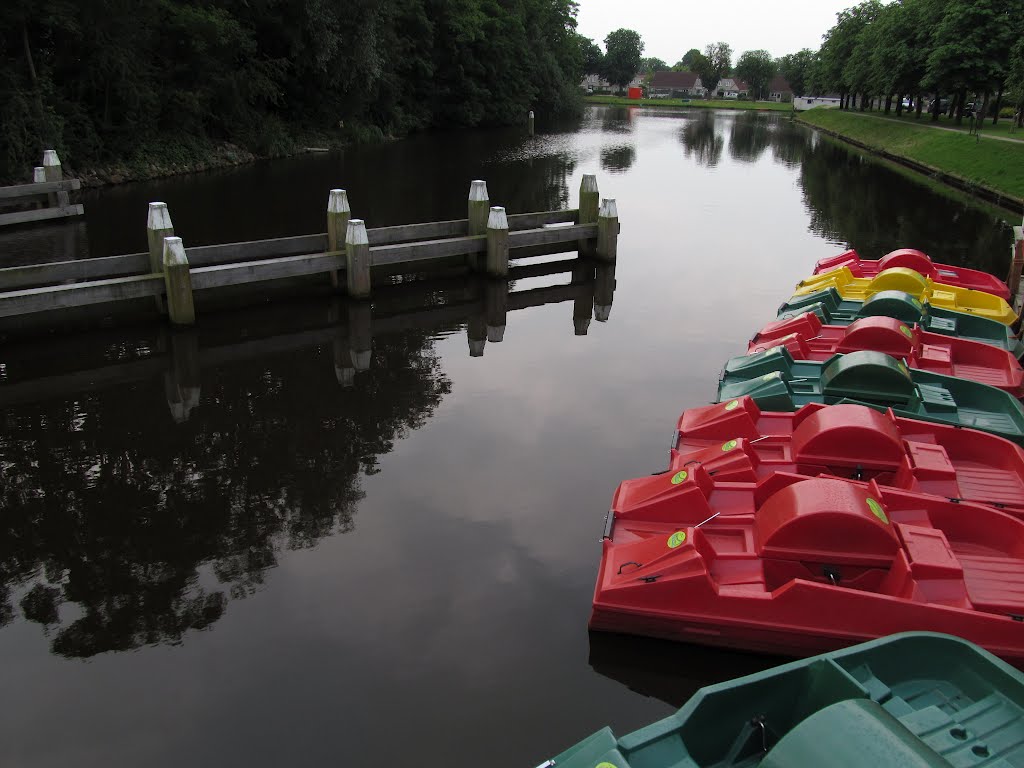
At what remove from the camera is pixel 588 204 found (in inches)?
797

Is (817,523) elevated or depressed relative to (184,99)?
depressed

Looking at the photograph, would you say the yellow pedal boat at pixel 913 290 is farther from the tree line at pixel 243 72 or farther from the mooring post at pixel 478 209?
the tree line at pixel 243 72

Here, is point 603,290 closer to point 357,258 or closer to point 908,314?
point 357,258

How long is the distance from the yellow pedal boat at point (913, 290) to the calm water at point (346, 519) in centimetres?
172

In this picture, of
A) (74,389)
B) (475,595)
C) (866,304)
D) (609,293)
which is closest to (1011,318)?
(866,304)

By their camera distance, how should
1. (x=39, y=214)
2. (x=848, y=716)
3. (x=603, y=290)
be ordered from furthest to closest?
(x=39, y=214) → (x=603, y=290) → (x=848, y=716)

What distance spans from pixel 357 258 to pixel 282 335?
2.31 metres

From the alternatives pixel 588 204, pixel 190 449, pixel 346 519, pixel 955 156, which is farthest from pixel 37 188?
pixel 955 156

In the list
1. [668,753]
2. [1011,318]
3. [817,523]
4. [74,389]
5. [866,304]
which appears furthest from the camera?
[1011,318]

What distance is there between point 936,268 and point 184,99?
105 feet

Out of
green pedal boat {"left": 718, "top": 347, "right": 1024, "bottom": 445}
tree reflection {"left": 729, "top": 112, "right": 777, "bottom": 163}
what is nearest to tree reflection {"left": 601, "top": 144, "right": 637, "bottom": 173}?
tree reflection {"left": 729, "top": 112, "right": 777, "bottom": 163}

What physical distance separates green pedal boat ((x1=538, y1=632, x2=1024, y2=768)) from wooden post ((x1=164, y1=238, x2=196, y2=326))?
11.6 meters

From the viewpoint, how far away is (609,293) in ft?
60.2

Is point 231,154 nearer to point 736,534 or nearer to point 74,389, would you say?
point 74,389
